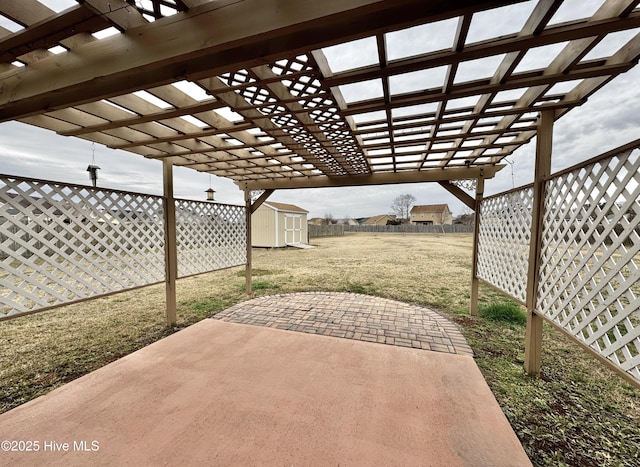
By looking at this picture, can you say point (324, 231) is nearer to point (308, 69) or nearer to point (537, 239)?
point (537, 239)

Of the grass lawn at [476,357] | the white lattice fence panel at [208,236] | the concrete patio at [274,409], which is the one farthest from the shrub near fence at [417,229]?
the concrete patio at [274,409]

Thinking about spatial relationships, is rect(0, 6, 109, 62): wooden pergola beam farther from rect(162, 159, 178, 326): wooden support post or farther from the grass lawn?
the grass lawn

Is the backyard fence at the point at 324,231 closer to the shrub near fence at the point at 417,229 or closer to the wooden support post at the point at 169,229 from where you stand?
the shrub near fence at the point at 417,229

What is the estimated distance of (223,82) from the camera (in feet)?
5.73

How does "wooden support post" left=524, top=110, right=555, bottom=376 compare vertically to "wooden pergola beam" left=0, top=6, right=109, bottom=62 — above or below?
below

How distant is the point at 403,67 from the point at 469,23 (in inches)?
14.6

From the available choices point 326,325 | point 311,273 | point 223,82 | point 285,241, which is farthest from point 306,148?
point 285,241

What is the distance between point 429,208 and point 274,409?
38.4m

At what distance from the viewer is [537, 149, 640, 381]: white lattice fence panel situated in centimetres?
138

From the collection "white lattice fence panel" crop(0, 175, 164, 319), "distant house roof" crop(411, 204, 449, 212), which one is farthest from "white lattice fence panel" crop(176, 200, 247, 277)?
"distant house roof" crop(411, 204, 449, 212)

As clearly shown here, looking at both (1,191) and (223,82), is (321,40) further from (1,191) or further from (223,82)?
(1,191)

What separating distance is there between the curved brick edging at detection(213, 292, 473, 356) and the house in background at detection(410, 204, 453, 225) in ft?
114

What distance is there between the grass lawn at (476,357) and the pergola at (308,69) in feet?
1.22

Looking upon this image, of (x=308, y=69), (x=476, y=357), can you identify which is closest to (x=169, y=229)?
(x=308, y=69)
